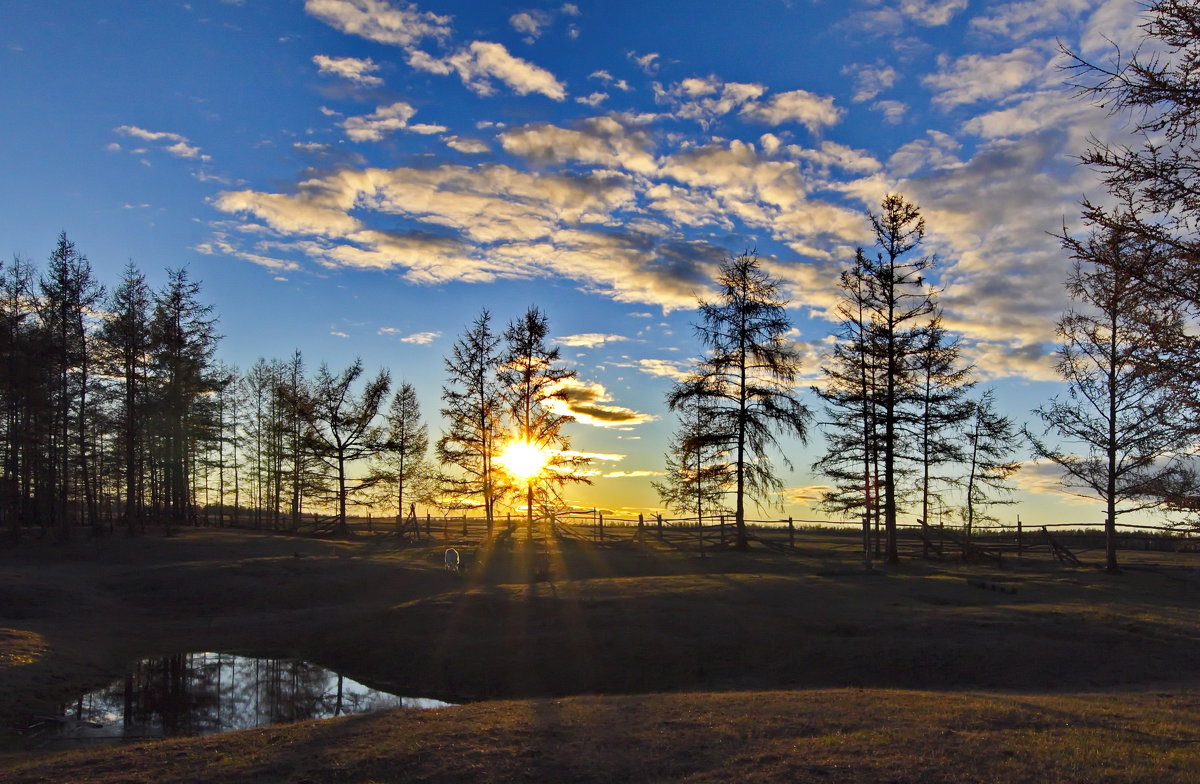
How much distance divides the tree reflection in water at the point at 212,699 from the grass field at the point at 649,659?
0.85 m

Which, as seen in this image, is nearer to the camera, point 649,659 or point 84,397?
point 649,659

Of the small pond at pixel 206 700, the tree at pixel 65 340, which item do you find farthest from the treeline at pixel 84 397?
the small pond at pixel 206 700

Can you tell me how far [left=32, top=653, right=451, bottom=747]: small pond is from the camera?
542 inches

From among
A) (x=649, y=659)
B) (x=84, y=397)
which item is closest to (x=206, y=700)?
(x=649, y=659)

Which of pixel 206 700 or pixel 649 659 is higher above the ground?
pixel 649 659

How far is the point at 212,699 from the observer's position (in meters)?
16.3

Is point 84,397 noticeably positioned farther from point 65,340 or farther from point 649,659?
point 649,659

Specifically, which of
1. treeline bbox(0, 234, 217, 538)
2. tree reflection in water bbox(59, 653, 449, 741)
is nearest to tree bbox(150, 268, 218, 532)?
treeline bbox(0, 234, 217, 538)

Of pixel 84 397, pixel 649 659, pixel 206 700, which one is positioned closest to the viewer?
pixel 206 700

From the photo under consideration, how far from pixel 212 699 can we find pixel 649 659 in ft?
31.8

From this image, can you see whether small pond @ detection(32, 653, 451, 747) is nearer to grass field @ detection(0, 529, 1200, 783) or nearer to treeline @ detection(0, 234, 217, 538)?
grass field @ detection(0, 529, 1200, 783)

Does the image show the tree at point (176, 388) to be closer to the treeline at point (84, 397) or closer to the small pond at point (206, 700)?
the treeline at point (84, 397)

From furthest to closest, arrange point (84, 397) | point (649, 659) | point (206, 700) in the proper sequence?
point (84, 397) < point (649, 659) < point (206, 700)

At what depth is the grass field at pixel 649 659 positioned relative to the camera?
9344 mm
